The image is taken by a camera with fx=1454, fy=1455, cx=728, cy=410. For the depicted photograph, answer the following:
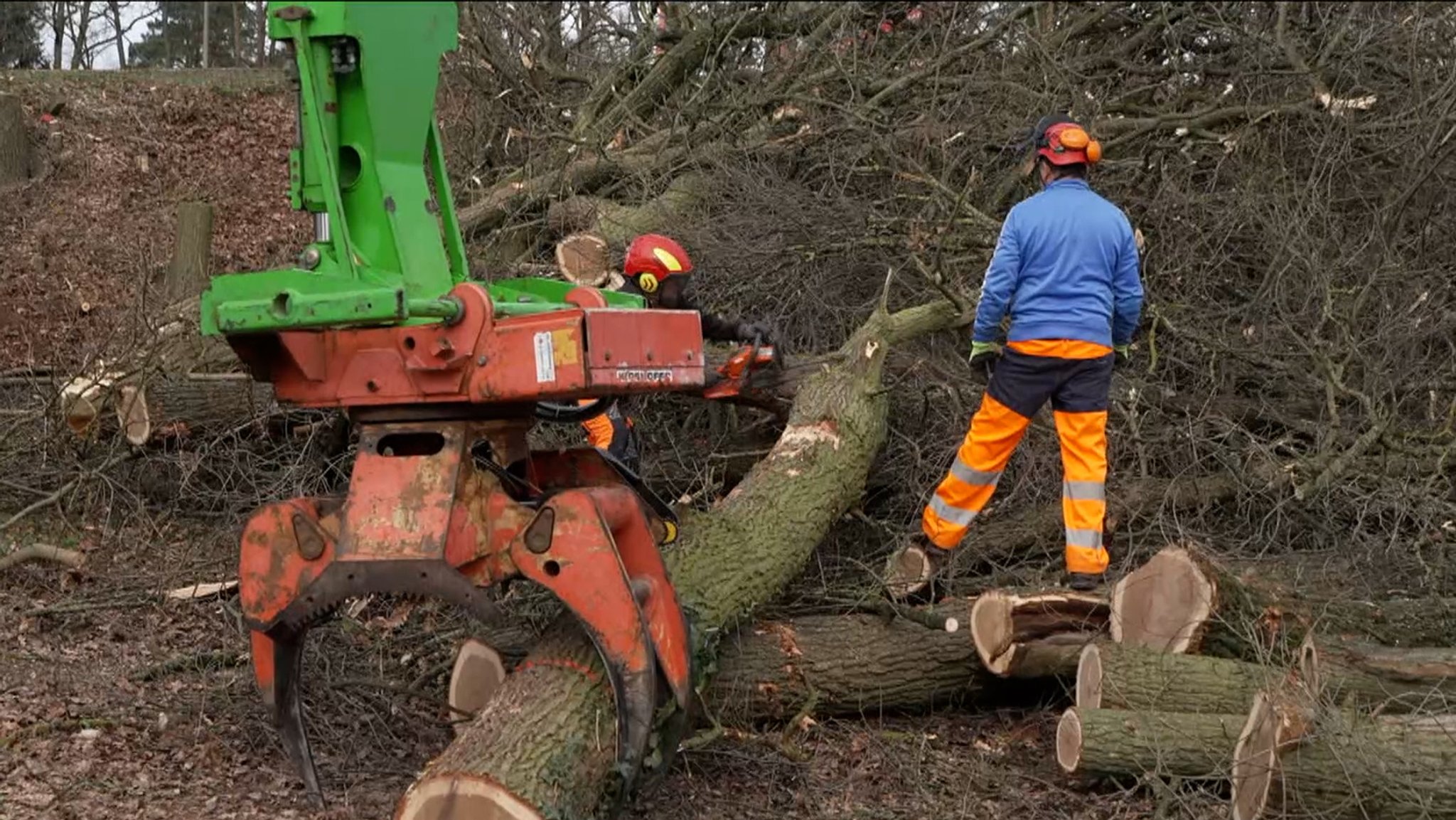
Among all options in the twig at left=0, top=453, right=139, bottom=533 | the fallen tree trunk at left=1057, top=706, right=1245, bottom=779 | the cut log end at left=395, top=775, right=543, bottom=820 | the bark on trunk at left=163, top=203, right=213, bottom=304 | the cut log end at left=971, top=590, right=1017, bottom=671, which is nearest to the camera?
the cut log end at left=395, top=775, right=543, bottom=820

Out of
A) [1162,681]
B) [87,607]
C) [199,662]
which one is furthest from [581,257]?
[1162,681]

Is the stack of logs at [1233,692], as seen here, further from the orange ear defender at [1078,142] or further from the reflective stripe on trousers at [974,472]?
the orange ear defender at [1078,142]

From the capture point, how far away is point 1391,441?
552cm

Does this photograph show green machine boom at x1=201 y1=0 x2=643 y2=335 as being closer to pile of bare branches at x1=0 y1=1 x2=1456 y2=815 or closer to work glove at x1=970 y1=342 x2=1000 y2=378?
pile of bare branches at x1=0 y1=1 x2=1456 y2=815

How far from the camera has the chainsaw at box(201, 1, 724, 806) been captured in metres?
3.51

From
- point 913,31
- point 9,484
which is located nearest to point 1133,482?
point 913,31

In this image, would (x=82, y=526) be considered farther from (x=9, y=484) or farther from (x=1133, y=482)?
(x=1133, y=482)

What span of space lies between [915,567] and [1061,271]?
1214mm

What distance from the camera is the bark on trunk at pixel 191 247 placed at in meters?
8.71

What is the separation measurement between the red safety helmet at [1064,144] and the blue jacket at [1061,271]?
9 cm

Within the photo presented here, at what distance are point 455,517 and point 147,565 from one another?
3058 millimetres

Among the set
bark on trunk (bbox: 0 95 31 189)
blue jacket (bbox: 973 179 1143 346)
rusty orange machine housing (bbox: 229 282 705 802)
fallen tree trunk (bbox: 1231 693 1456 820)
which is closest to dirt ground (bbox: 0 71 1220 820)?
fallen tree trunk (bbox: 1231 693 1456 820)

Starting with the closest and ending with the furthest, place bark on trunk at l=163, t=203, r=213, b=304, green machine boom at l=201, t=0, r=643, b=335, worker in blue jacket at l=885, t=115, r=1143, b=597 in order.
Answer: green machine boom at l=201, t=0, r=643, b=335 < worker in blue jacket at l=885, t=115, r=1143, b=597 < bark on trunk at l=163, t=203, r=213, b=304

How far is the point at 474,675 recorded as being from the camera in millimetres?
4453
